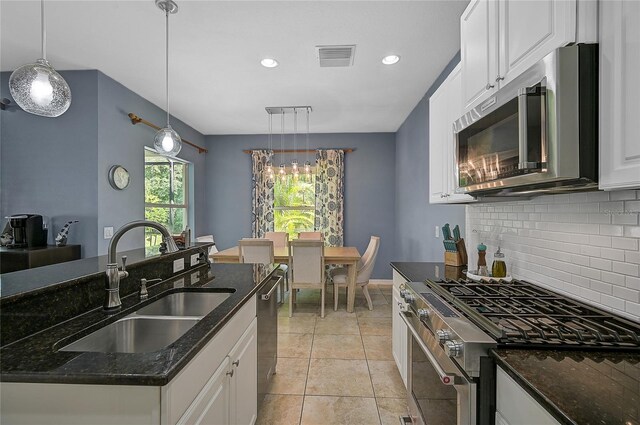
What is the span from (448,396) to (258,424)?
1324 mm

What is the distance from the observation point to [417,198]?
13.2ft

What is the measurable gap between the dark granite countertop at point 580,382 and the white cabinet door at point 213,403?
0.97 meters

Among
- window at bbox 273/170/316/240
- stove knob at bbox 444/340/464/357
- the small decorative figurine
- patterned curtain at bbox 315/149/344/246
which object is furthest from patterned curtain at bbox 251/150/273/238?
stove knob at bbox 444/340/464/357

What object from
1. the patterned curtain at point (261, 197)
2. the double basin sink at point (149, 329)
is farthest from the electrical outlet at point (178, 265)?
the patterned curtain at point (261, 197)

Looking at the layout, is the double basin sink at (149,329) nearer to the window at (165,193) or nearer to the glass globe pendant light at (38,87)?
the glass globe pendant light at (38,87)

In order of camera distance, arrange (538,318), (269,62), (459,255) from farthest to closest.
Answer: (269,62) < (459,255) < (538,318)

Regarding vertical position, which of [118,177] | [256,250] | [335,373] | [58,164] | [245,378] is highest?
[58,164]

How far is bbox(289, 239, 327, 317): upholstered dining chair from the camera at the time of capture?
3799 mm

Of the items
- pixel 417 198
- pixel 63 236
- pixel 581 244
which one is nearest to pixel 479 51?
pixel 581 244

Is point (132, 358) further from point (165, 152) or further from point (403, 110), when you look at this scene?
point (403, 110)

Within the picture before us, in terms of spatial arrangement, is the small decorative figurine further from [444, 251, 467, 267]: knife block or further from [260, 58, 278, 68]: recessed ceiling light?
[444, 251, 467, 267]: knife block

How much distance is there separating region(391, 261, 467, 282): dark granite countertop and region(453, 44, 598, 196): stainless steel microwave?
835 millimetres

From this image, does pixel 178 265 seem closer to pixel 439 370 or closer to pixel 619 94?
pixel 439 370

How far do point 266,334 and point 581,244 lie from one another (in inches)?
71.4
